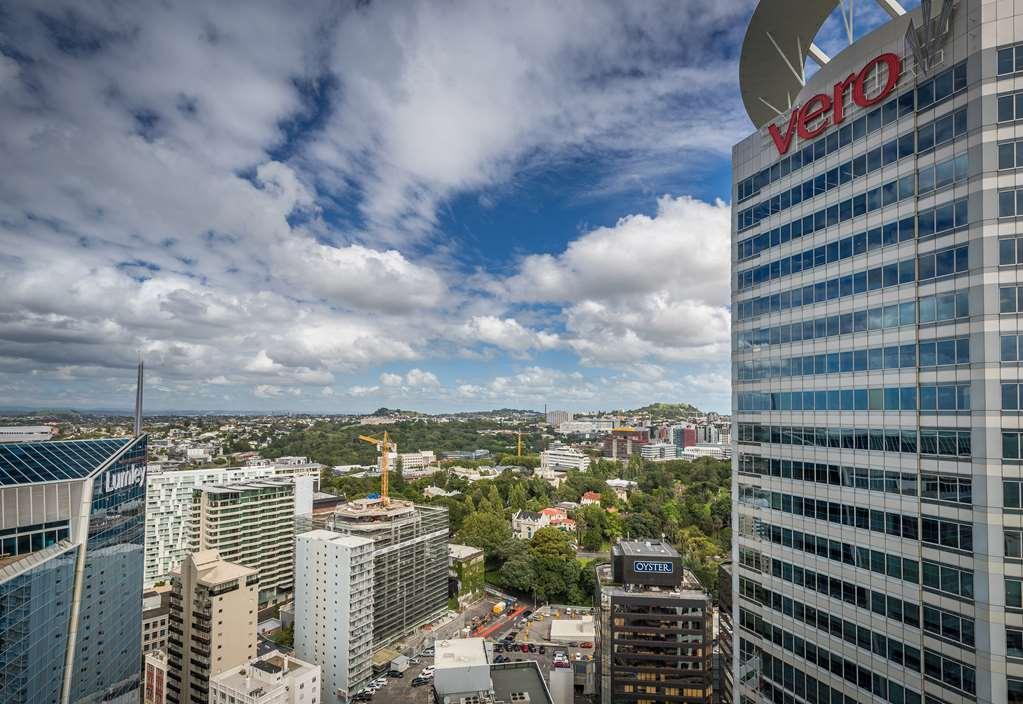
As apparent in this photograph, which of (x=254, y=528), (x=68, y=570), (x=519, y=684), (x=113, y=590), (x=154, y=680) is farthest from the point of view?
(x=254, y=528)

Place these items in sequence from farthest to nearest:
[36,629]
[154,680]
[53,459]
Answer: [154,680]
[53,459]
[36,629]

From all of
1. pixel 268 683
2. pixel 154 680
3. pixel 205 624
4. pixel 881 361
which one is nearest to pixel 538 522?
pixel 205 624

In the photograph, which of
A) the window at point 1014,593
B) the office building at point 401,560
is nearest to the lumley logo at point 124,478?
the office building at point 401,560

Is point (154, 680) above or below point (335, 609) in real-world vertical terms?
below

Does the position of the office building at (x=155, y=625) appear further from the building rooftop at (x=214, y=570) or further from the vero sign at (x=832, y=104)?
the vero sign at (x=832, y=104)

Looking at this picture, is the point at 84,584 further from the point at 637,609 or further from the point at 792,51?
the point at 792,51

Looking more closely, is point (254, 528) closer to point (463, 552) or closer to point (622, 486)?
point (463, 552)
